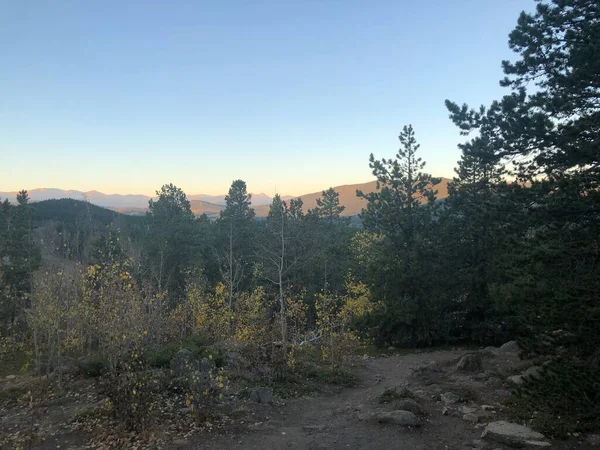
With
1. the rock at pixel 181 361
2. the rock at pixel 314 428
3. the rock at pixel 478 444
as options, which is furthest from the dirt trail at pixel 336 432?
the rock at pixel 181 361

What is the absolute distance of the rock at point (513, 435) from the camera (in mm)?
7473

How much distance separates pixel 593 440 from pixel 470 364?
249 inches

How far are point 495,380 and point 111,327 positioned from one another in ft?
36.2

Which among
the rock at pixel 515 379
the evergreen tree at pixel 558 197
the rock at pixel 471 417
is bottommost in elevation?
the rock at pixel 471 417

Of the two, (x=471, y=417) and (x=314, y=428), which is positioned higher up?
(x=471, y=417)

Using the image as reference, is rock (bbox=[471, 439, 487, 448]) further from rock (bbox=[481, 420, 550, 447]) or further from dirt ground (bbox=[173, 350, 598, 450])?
rock (bbox=[481, 420, 550, 447])

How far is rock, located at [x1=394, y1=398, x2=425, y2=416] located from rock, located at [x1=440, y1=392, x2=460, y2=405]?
1109 mm

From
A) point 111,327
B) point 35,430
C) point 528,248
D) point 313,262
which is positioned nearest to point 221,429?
point 111,327

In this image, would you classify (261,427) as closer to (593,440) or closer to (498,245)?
(593,440)

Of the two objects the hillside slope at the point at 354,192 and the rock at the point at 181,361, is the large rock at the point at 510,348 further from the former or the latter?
the rock at the point at 181,361

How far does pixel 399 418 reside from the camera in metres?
9.12

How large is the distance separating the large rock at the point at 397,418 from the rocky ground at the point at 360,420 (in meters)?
0.02

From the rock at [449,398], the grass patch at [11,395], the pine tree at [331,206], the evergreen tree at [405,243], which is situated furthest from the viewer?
the pine tree at [331,206]

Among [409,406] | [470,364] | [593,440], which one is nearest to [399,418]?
[409,406]
